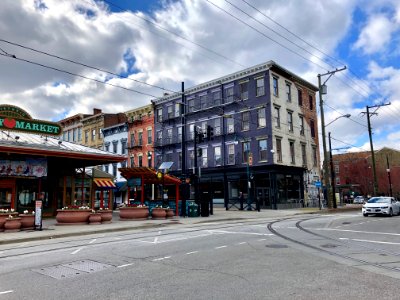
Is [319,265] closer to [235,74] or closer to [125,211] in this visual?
[125,211]

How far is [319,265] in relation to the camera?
327 inches

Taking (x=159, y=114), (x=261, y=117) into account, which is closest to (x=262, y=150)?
(x=261, y=117)

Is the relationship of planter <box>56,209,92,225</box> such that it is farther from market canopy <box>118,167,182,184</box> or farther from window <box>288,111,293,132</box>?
window <box>288,111,293,132</box>

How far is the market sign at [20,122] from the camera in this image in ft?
71.7

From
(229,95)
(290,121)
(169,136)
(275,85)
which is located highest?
(275,85)

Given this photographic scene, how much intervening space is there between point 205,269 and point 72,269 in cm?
297

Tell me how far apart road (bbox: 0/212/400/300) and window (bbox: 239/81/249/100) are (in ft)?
98.5

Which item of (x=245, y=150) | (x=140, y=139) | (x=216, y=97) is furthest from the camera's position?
(x=140, y=139)

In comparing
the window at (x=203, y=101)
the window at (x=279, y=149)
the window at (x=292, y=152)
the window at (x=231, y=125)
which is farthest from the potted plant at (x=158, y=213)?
the window at (x=203, y=101)

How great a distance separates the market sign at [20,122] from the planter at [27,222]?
6.66m

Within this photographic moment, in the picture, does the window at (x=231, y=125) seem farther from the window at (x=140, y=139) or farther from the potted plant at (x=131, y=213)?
the potted plant at (x=131, y=213)

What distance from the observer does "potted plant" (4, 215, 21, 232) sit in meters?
16.9

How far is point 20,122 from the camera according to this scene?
2230 cm

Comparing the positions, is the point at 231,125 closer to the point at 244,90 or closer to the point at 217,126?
the point at 217,126
